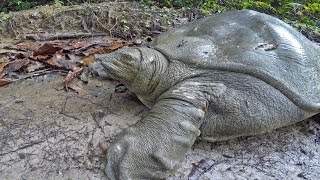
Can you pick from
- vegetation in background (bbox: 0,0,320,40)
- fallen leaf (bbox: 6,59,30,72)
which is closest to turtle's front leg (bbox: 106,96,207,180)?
fallen leaf (bbox: 6,59,30,72)

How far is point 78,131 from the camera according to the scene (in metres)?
2.68

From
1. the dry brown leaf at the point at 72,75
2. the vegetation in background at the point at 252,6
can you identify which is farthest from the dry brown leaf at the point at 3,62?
the vegetation in background at the point at 252,6

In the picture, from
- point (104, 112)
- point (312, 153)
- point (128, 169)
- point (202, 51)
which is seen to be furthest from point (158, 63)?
point (312, 153)

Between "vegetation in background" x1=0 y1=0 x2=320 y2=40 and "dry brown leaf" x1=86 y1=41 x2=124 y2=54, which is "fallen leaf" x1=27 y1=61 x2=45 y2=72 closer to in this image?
"dry brown leaf" x1=86 y1=41 x2=124 y2=54

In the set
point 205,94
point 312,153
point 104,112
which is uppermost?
point 205,94

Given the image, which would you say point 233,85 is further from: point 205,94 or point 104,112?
point 104,112

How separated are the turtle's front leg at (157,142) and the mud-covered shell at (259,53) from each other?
36cm

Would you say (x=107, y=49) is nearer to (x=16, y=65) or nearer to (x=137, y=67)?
(x=16, y=65)

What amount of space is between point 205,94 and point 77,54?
1553mm

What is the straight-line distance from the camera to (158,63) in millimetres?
2770

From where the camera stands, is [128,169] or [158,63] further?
[158,63]

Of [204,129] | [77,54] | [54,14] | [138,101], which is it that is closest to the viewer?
[204,129]

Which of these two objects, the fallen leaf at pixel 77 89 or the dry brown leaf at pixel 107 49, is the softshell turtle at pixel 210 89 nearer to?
the fallen leaf at pixel 77 89

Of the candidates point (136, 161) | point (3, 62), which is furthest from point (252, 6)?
point (136, 161)
